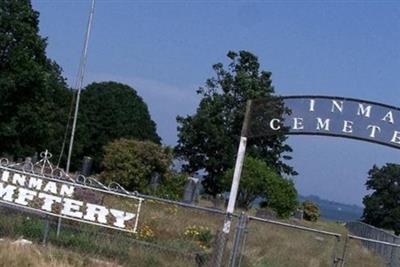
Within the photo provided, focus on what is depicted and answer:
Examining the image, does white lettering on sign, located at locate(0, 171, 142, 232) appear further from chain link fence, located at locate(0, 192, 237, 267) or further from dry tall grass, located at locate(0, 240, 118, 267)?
dry tall grass, located at locate(0, 240, 118, 267)

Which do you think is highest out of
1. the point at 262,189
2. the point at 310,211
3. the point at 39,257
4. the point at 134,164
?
the point at 262,189

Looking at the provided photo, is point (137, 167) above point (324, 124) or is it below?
below

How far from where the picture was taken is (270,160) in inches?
2884

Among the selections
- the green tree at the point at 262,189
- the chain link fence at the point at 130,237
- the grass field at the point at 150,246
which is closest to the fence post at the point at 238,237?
the chain link fence at the point at 130,237

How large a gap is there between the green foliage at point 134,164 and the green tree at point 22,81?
10.1 metres

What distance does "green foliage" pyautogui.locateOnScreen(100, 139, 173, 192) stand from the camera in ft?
132

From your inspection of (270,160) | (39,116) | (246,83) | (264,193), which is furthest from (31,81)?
(270,160)

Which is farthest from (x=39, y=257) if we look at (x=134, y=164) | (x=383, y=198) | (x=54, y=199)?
(x=383, y=198)

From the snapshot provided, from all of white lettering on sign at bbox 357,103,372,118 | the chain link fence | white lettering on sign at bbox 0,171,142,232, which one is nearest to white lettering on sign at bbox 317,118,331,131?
white lettering on sign at bbox 357,103,372,118

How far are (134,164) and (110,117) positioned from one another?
1669 inches

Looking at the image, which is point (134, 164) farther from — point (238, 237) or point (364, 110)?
point (238, 237)

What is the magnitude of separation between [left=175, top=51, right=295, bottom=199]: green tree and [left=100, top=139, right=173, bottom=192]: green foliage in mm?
27445

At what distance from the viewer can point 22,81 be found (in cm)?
4925

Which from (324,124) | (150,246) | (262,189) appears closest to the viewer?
(150,246)
